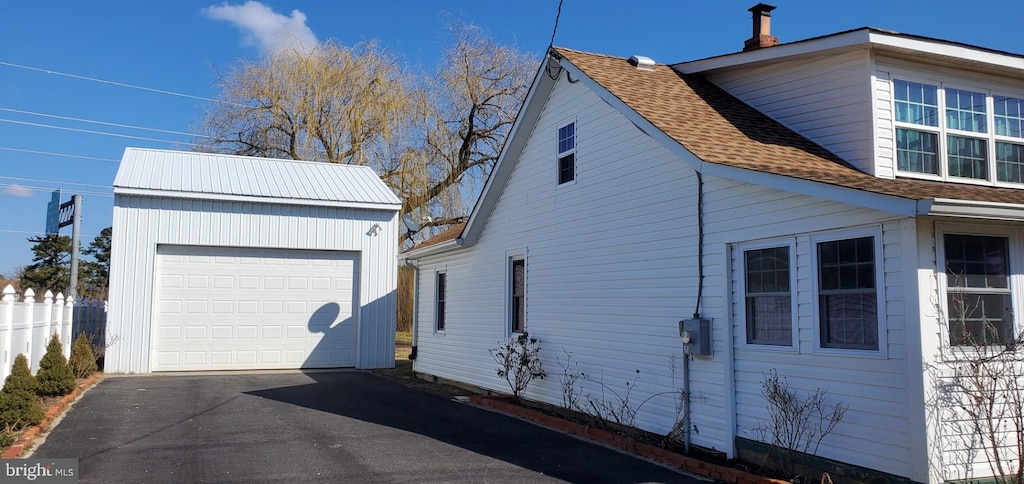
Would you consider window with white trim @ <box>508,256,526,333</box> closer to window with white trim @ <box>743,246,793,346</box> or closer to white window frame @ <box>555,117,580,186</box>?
white window frame @ <box>555,117,580,186</box>

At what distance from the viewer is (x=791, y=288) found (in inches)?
301

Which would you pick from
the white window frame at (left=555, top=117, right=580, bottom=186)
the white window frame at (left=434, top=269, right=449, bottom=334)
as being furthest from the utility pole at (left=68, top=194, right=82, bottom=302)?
the white window frame at (left=555, top=117, right=580, bottom=186)

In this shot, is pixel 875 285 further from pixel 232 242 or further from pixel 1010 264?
pixel 232 242

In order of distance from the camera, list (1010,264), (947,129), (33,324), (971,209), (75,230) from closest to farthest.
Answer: (971,209) → (1010,264) → (947,129) → (33,324) → (75,230)

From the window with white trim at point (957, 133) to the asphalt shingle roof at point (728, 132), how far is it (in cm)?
38

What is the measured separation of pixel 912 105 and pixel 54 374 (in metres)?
13.3

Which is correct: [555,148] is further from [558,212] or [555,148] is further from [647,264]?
[647,264]

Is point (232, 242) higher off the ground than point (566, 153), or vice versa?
point (566, 153)

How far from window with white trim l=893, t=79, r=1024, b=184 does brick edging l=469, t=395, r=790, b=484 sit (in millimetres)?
3987

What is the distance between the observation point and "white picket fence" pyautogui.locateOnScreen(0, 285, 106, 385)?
9693 mm

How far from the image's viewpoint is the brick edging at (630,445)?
745 cm

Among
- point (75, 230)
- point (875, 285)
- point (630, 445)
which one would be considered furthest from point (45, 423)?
point (75, 230)

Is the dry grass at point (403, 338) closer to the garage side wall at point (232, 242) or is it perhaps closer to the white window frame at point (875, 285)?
the garage side wall at point (232, 242)

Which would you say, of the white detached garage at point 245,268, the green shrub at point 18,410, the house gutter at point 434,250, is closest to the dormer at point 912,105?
the house gutter at point 434,250
